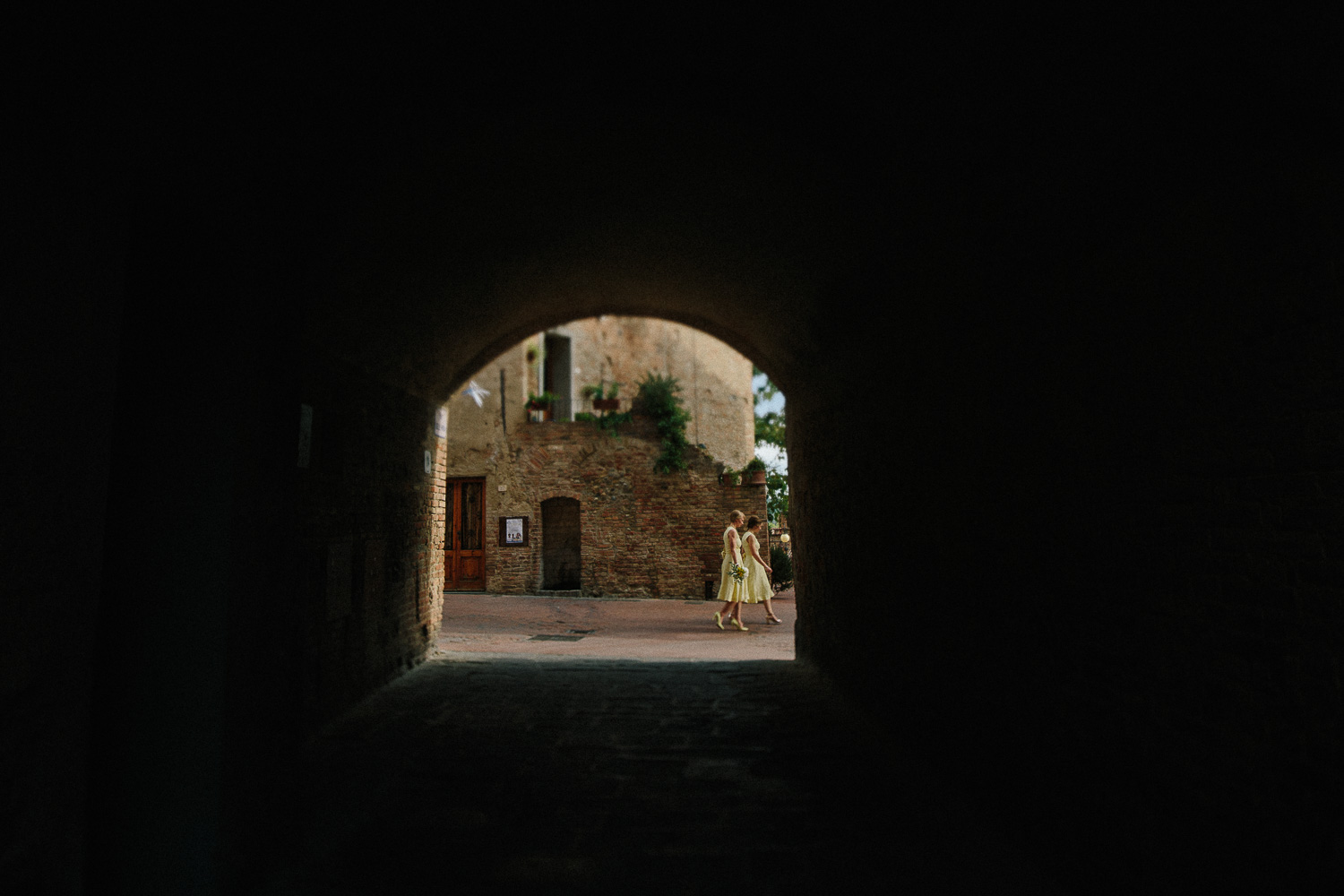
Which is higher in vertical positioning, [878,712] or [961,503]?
[961,503]

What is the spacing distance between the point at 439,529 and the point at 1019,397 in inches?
228

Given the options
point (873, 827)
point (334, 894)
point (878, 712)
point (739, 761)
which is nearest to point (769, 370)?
point (878, 712)

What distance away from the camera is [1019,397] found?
2.76 meters

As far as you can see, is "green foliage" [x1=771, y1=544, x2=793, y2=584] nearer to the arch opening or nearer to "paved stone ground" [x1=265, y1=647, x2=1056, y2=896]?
the arch opening

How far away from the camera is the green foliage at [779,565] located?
1364 cm

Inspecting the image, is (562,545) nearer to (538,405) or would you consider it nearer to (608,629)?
(538,405)

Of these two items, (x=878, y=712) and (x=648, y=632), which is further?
(x=648, y=632)

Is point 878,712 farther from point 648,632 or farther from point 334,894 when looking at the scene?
point 648,632

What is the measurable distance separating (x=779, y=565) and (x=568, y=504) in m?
4.92

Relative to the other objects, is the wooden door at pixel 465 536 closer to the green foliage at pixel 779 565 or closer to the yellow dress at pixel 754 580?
the green foliage at pixel 779 565

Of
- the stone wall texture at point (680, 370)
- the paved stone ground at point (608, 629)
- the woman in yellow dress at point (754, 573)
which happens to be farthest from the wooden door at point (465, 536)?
the woman in yellow dress at point (754, 573)

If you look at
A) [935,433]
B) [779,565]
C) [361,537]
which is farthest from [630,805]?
[779,565]

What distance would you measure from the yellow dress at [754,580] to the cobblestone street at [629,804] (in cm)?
473

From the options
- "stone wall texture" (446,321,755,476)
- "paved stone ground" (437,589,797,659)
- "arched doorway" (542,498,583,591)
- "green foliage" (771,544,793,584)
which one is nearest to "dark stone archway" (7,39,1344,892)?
"paved stone ground" (437,589,797,659)
